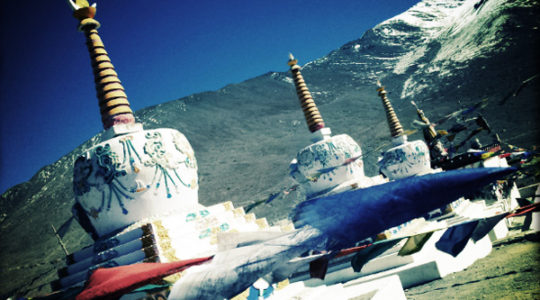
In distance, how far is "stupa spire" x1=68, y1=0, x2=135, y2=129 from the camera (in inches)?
183

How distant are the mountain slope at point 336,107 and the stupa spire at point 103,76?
22280 mm

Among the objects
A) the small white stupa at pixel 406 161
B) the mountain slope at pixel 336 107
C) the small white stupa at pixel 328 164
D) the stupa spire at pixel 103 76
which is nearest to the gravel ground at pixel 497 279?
the small white stupa at pixel 328 164

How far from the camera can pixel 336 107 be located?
5062 centimetres

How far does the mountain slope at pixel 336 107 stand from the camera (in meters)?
35.3

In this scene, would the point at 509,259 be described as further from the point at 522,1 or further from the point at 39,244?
the point at 39,244

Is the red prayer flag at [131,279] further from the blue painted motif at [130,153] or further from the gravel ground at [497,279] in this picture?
the gravel ground at [497,279]

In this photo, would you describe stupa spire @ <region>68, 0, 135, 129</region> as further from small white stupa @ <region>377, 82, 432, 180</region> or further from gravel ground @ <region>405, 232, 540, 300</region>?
small white stupa @ <region>377, 82, 432, 180</region>

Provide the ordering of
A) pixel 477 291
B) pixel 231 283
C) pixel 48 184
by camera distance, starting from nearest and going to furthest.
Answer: pixel 231 283, pixel 477 291, pixel 48 184

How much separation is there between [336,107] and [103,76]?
47.8 metres

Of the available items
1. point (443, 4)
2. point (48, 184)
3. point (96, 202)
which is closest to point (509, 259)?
point (96, 202)

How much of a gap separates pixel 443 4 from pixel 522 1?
24.1m

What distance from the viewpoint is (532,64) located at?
3553cm

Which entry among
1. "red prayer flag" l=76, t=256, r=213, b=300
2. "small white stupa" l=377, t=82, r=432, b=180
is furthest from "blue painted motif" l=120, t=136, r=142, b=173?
"small white stupa" l=377, t=82, r=432, b=180

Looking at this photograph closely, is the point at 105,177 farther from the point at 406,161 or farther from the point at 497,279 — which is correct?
the point at 406,161
